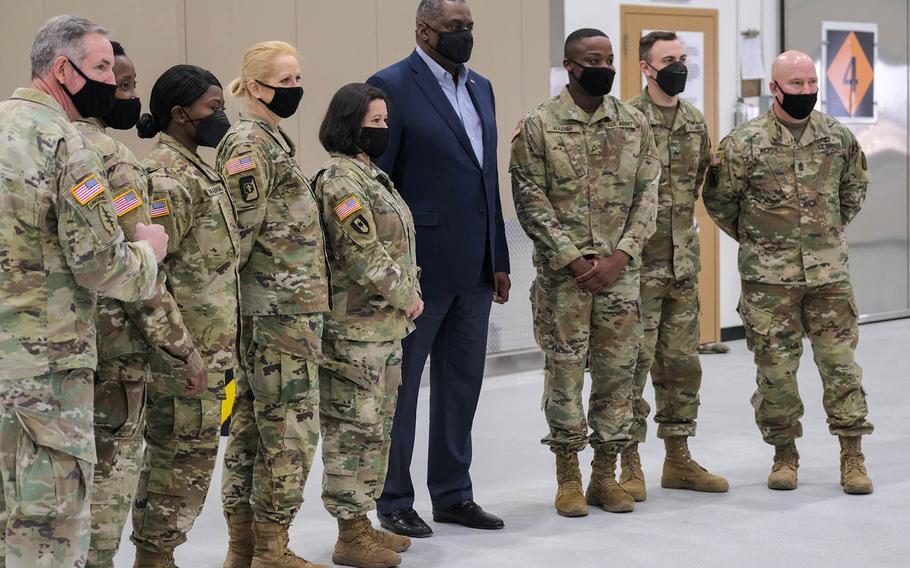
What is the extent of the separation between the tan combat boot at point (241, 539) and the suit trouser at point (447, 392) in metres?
0.60

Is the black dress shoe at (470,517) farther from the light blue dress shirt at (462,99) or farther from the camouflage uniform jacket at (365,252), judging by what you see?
the light blue dress shirt at (462,99)

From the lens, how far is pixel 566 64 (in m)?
4.30

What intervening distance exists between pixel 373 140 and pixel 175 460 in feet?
3.78

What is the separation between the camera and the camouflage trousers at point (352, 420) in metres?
3.60

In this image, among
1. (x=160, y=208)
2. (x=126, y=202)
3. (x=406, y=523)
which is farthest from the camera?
(x=406, y=523)

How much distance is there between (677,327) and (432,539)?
127cm

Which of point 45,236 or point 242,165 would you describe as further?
point 242,165

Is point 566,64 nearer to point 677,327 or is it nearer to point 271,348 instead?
A: point 677,327

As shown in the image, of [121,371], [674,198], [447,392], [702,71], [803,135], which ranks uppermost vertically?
[702,71]

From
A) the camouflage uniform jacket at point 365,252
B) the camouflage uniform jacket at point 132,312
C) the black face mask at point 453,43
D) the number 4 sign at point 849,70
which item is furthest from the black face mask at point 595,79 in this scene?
the number 4 sign at point 849,70

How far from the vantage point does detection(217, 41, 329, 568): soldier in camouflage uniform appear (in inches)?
133

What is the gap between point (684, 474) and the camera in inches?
181

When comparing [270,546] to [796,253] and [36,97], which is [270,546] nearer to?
[36,97]

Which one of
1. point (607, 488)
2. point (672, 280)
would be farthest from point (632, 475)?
point (672, 280)
